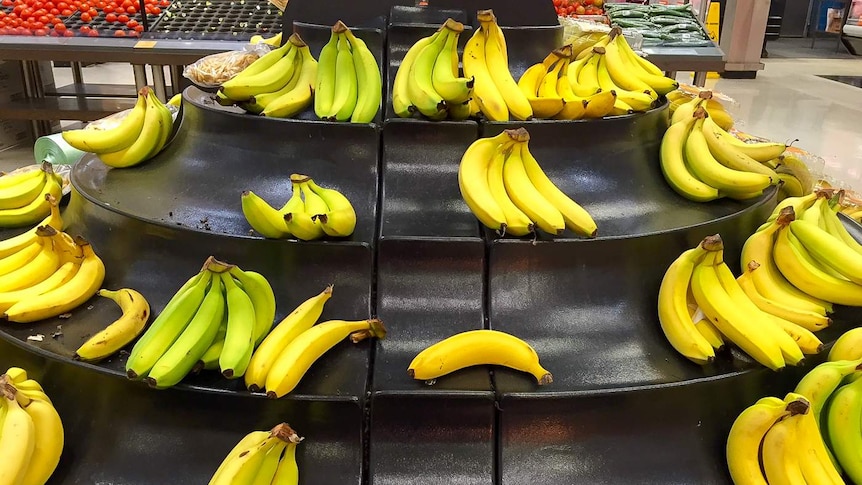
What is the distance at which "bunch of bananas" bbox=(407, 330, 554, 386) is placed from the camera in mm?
1636

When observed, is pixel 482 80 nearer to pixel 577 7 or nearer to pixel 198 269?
pixel 198 269

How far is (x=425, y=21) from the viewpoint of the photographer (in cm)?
250

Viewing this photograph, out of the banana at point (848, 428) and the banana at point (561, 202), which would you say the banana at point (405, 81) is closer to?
the banana at point (561, 202)

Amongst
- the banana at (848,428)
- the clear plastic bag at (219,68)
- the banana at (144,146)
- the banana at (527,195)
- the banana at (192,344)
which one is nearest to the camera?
the banana at (192,344)

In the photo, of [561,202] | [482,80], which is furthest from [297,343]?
[482,80]

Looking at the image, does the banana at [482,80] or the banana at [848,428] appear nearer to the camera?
the banana at [848,428]

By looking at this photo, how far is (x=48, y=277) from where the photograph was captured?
6.36ft

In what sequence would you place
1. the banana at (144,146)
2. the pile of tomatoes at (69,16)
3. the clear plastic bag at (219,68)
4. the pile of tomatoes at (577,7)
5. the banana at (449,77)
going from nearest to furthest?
1. the banana at (449,77)
2. the banana at (144,146)
3. the clear plastic bag at (219,68)
4. the pile of tomatoes at (69,16)
5. the pile of tomatoes at (577,7)

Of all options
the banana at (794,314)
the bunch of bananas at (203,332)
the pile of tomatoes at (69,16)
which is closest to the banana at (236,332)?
the bunch of bananas at (203,332)

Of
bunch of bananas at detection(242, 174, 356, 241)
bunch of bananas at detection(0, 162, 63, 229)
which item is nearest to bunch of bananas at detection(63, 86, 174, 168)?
bunch of bananas at detection(0, 162, 63, 229)

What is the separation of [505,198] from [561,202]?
0.57ft

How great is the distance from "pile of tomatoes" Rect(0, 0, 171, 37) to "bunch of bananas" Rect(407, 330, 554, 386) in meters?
5.00

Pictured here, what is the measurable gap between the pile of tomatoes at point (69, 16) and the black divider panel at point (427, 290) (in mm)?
4683

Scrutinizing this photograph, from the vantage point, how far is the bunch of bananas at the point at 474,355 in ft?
5.37
